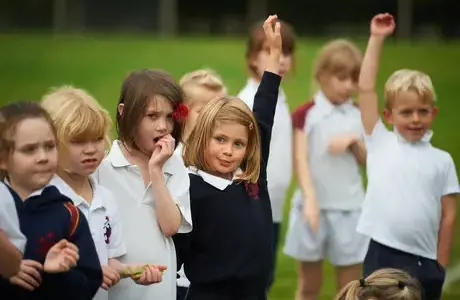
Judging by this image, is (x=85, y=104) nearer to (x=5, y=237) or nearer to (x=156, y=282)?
(x=156, y=282)

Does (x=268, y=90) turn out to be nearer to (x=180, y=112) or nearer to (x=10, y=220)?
(x=180, y=112)

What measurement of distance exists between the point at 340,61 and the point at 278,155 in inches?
26.1

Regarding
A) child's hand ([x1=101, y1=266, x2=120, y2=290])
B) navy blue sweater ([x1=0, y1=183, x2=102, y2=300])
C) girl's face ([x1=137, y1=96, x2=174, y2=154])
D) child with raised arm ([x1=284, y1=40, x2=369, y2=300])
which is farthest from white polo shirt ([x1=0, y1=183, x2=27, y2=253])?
child with raised arm ([x1=284, y1=40, x2=369, y2=300])

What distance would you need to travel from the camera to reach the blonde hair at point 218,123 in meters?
4.98

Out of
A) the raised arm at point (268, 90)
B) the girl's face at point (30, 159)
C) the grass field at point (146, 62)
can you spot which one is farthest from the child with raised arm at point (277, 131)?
the grass field at point (146, 62)

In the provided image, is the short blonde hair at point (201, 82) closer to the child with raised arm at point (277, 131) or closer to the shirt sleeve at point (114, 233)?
the child with raised arm at point (277, 131)

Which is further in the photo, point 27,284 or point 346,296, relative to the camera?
point 346,296

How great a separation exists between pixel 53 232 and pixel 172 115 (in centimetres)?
107

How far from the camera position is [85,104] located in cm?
468

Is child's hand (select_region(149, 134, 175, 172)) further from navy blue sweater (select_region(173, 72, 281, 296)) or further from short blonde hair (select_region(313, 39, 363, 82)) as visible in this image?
short blonde hair (select_region(313, 39, 363, 82))

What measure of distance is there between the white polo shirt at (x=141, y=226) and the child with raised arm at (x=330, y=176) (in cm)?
234

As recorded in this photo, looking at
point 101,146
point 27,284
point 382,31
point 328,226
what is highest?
point 382,31

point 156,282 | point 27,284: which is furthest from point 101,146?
point 27,284

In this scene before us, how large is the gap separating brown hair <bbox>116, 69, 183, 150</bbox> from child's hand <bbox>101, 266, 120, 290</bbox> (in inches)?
23.9
